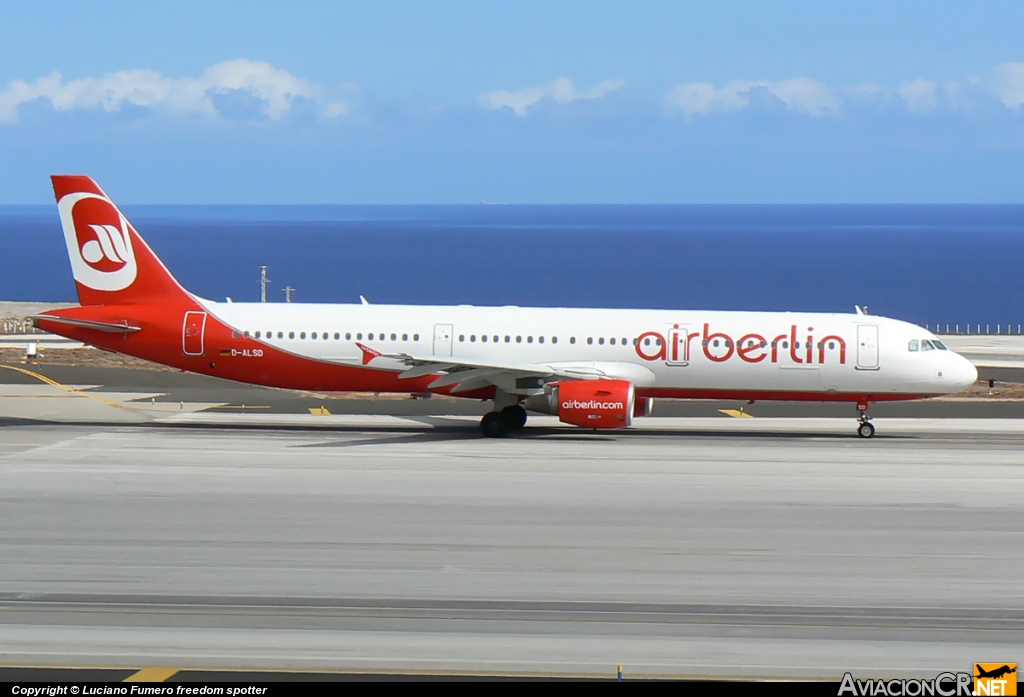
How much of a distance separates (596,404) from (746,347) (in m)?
4.79

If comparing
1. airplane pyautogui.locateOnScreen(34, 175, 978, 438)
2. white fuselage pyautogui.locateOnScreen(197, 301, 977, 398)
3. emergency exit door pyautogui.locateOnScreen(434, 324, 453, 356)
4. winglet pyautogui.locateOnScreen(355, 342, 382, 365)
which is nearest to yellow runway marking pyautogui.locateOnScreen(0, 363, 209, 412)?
airplane pyautogui.locateOnScreen(34, 175, 978, 438)

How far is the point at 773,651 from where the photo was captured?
13.4m

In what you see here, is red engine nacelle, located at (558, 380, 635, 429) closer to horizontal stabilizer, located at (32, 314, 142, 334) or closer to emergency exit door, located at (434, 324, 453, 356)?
emergency exit door, located at (434, 324, 453, 356)

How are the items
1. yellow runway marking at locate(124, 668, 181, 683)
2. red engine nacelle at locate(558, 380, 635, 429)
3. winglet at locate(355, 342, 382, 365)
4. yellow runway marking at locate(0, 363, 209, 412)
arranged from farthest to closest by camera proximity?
yellow runway marking at locate(0, 363, 209, 412), winglet at locate(355, 342, 382, 365), red engine nacelle at locate(558, 380, 635, 429), yellow runway marking at locate(124, 668, 181, 683)

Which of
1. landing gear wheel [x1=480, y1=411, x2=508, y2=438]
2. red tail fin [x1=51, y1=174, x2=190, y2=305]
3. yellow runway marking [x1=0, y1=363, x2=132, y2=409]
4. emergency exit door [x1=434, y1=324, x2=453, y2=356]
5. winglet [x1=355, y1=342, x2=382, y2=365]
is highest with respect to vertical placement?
red tail fin [x1=51, y1=174, x2=190, y2=305]

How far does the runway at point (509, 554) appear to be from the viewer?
13.4 m

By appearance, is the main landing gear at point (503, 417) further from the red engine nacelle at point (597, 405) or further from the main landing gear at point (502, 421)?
the red engine nacelle at point (597, 405)

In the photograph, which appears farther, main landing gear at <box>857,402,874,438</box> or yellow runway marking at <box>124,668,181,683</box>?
main landing gear at <box>857,402,874,438</box>

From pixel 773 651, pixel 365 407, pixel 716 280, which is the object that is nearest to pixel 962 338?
pixel 365 407

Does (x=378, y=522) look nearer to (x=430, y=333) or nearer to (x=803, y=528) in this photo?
(x=803, y=528)

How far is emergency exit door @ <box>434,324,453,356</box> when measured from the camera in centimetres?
3148

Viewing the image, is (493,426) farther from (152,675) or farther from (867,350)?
(152,675)

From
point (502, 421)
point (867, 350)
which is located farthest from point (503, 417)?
point (867, 350)

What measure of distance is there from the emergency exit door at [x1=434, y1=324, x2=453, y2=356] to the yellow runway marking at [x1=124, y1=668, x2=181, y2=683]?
19.5 meters
